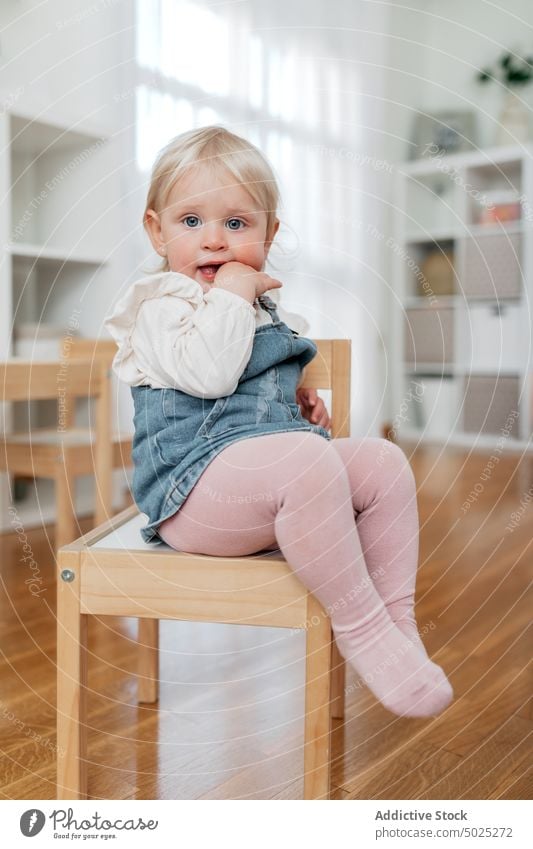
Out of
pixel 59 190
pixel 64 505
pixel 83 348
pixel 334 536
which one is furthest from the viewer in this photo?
pixel 59 190

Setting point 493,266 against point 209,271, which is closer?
point 209,271

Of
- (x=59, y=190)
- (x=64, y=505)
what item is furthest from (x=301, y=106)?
(x=64, y=505)

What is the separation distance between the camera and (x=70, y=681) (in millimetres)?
733

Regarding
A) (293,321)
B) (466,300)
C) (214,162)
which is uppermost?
(466,300)

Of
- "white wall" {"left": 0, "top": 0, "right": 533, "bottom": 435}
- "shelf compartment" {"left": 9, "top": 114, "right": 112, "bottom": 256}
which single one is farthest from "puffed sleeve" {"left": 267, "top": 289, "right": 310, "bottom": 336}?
"shelf compartment" {"left": 9, "top": 114, "right": 112, "bottom": 256}

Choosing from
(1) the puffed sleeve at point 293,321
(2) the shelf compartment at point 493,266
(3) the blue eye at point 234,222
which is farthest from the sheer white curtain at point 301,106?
(3) the blue eye at point 234,222

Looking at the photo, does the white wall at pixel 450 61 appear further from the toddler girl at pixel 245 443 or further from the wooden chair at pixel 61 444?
the toddler girl at pixel 245 443

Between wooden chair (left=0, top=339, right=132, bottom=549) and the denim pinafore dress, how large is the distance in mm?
736

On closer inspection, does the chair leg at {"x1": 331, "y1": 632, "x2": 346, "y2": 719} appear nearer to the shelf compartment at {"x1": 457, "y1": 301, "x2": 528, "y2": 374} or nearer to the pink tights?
the pink tights

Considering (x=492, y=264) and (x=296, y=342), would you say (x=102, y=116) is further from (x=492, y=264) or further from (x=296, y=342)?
(x=492, y=264)

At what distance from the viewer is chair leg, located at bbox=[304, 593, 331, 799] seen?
2.32ft

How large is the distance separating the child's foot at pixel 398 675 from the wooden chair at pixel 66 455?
92 centimetres

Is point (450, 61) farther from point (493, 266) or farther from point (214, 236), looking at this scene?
point (214, 236)

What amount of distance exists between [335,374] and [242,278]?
0.21 metres
